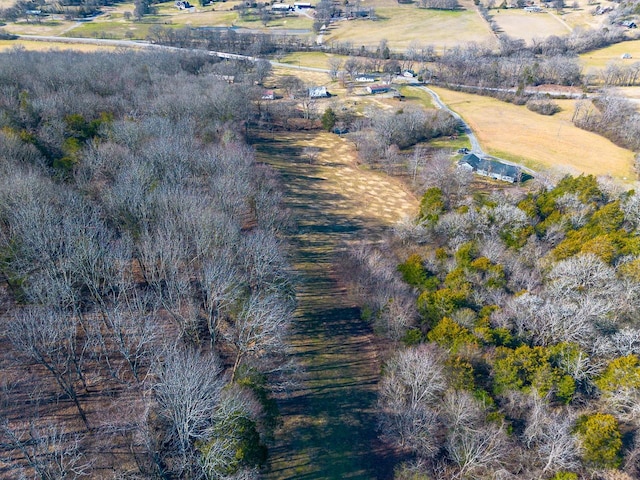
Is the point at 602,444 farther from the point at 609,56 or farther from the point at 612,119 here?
the point at 609,56

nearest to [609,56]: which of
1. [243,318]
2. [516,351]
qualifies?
[516,351]

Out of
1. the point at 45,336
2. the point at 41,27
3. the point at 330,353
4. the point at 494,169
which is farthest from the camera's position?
the point at 41,27

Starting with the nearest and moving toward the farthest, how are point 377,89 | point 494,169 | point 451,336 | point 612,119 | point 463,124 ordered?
point 451,336 → point 494,169 → point 612,119 → point 463,124 → point 377,89

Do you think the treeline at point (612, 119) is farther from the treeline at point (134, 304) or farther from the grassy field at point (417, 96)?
the treeline at point (134, 304)

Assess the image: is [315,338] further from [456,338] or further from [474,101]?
[474,101]

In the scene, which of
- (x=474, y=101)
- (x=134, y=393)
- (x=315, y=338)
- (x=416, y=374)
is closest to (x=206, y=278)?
(x=134, y=393)

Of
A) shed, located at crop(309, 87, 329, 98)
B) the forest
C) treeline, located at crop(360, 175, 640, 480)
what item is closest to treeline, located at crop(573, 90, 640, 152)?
the forest

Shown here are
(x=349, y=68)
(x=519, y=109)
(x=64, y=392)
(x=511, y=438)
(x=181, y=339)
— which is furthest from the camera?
(x=349, y=68)
